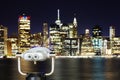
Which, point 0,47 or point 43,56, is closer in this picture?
point 43,56

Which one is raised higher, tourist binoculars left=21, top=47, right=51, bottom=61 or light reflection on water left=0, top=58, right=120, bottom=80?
tourist binoculars left=21, top=47, right=51, bottom=61

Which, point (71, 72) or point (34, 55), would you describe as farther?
point (71, 72)

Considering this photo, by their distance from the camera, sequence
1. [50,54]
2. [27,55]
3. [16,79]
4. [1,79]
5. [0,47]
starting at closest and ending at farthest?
[27,55], [50,54], [16,79], [1,79], [0,47]

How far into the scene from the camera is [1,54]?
19262 centimetres

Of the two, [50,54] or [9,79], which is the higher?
[50,54]

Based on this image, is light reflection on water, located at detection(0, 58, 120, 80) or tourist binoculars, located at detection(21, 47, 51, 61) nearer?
tourist binoculars, located at detection(21, 47, 51, 61)

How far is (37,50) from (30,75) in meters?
0.40

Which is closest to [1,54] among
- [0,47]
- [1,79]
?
[0,47]

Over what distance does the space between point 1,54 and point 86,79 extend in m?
142

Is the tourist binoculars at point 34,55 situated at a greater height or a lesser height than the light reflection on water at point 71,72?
greater

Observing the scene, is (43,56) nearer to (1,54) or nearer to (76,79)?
(76,79)

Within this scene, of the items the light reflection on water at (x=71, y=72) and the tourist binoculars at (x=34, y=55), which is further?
the light reflection on water at (x=71, y=72)

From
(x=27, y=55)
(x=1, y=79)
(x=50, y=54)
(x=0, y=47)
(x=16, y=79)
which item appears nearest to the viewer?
(x=27, y=55)

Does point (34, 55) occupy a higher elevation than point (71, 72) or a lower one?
higher
